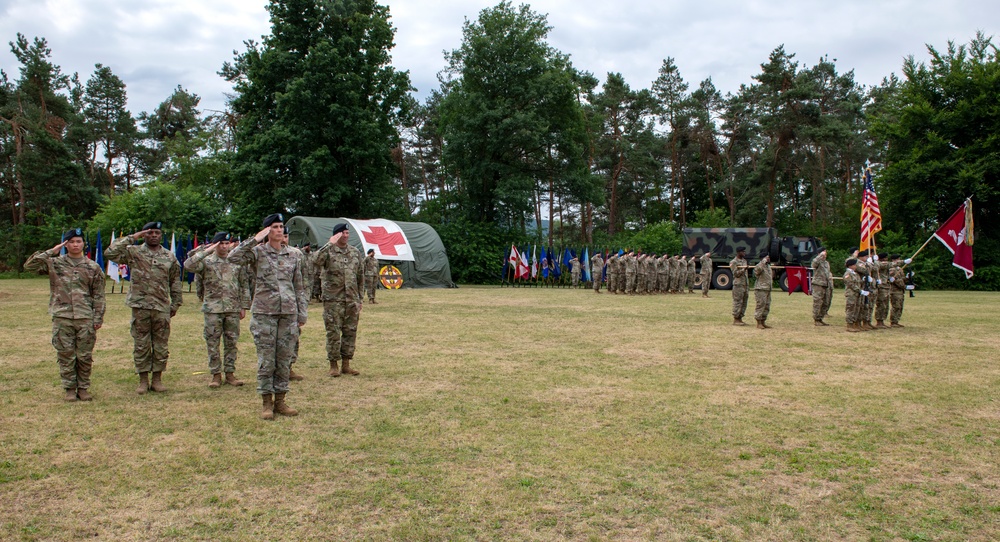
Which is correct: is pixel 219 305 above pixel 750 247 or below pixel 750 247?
below

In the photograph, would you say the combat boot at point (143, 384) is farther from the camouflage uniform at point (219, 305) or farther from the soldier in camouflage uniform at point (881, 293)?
the soldier in camouflage uniform at point (881, 293)

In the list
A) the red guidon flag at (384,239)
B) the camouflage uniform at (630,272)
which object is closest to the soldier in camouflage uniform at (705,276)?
the camouflage uniform at (630,272)

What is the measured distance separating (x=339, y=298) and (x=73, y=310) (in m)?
2.78

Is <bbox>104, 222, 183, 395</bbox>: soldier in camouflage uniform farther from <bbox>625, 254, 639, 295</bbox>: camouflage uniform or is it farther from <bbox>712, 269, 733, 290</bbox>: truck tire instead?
<bbox>712, 269, 733, 290</bbox>: truck tire

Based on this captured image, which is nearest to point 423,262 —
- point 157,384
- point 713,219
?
point 157,384

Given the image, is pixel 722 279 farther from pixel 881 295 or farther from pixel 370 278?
pixel 370 278

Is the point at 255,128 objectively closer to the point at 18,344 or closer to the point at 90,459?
the point at 18,344

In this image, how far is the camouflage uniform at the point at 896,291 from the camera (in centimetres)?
1420

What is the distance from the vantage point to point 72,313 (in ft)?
22.2

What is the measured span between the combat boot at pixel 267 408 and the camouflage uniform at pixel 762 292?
10519mm

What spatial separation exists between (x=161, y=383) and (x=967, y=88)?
40.0m

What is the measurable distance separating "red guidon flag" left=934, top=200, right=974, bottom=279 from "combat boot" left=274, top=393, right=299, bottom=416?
14522mm

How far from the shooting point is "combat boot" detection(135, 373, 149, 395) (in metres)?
7.09

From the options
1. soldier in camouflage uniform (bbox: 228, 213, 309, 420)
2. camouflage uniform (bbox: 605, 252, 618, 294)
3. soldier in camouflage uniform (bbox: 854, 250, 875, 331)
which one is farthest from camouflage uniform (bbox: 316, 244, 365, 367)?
camouflage uniform (bbox: 605, 252, 618, 294)
